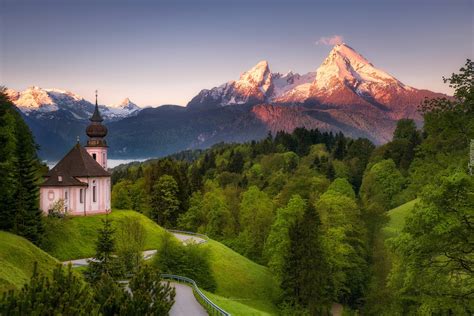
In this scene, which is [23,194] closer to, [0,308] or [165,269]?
[165,269]

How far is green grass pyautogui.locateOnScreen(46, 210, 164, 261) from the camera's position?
52125 mm

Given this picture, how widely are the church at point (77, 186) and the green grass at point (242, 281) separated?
53.6 ft

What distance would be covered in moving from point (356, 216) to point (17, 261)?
126ft

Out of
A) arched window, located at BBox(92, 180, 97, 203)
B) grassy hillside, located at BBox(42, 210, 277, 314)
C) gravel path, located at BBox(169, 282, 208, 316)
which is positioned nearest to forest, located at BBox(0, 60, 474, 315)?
grassy hillside, located at BBox(42, 210, 277, 314)

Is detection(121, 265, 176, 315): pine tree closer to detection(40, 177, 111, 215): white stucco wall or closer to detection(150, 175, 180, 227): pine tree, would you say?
detection(40, 177, 111, 215): white stucco wall

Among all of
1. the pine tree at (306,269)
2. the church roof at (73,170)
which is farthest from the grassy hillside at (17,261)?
the church roof at (73,170)

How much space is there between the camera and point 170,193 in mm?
87250

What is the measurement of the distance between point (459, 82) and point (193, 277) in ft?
97.9

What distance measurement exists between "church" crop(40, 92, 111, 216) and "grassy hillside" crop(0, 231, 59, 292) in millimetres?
22832

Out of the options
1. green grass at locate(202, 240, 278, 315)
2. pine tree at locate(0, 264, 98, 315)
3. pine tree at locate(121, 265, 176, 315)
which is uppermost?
pine tree at locate(0, 264, 98, 315)

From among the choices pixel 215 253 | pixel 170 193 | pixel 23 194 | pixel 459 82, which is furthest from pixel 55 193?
pixel 459 82

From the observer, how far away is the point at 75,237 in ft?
184

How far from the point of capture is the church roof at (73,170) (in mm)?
63219

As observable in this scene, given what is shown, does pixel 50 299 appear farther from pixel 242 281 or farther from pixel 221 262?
pixel 221 262
